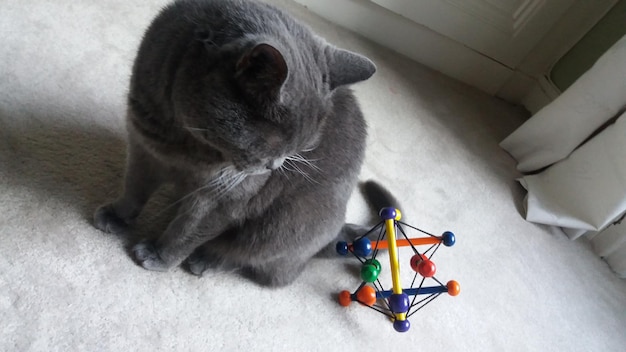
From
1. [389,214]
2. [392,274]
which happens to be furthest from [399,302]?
[389,214]

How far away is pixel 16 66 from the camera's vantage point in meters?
1.19

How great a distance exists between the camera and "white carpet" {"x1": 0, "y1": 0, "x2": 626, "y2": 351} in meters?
0.92

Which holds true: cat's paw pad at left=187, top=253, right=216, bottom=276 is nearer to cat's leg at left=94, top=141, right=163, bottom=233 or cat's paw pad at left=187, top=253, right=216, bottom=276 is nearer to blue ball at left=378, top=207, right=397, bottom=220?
cat's leg at left=94, top=141, right=163, bottom=233

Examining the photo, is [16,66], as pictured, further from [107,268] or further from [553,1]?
[553,1]

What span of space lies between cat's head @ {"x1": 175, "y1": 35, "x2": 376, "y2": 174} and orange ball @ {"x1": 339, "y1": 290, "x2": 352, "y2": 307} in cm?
47

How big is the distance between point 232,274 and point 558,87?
1.66 metres

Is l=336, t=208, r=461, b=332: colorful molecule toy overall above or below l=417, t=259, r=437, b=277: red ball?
below

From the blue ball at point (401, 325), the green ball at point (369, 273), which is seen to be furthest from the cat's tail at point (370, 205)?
the blue ball at point (401, 325)

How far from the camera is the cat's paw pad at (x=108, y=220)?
1.00 meters

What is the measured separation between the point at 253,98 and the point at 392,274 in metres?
0.56

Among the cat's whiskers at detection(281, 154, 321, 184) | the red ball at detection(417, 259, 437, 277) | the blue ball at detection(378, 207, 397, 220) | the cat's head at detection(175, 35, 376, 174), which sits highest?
the cat's head at detection(175, 35, 376, 174)

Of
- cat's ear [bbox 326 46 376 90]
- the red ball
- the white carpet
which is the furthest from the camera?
the red ball

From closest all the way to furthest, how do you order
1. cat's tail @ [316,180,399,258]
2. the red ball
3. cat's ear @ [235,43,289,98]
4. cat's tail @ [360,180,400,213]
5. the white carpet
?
cat's ear @ [235,43,289,98] < the white carpet < the red ball < cat's tail @ [316,180,399,258] < cat's tail @ [360,180,400,213]

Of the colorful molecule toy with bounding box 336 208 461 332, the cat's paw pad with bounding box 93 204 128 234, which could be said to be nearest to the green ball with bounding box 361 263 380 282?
the colorful molecule toy with bounding box 336 208 461 332
